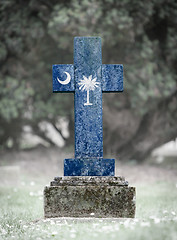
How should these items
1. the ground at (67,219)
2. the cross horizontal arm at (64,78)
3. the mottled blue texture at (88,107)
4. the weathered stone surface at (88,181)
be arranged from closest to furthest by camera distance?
the ground at (67,219) < the weathered stone surface at (88,181) < the mottled blue texture at (88,107) < the cross horizontal arm at (64,78)

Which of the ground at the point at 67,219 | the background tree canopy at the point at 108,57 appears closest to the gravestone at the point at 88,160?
the ground at the point at 67,219

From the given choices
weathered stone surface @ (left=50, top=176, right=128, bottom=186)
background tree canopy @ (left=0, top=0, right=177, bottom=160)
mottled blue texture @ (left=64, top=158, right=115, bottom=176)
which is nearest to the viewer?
weathered stone surface @ (left=50, top=176, right=128, bottom=186)

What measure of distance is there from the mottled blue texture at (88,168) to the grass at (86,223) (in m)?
0.75

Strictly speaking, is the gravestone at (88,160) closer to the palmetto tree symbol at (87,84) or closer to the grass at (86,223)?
the palmetto tree symbol at (87,84)

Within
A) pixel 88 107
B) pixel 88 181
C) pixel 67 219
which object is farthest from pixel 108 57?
pixel 67 219

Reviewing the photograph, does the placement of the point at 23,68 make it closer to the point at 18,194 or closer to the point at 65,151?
the point at 65,151

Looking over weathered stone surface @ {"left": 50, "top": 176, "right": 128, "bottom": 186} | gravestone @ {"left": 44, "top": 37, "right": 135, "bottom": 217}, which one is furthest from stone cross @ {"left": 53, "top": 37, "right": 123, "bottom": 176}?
weathered stone surface @ {"left": 50, "top": 176, "right": 128, "bottom": 186}

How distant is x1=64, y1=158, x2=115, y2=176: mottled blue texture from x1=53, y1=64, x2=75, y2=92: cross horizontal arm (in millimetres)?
1129

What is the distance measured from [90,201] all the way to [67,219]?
1.30 feet

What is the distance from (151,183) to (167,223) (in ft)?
19.5

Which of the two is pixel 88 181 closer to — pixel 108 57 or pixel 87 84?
pixel 87 84

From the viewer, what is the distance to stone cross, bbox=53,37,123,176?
5328 mm

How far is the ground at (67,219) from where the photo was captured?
4038 mm

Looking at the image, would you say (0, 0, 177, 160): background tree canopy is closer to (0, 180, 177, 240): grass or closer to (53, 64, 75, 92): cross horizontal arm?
(0, 180, 177, 240): grass
